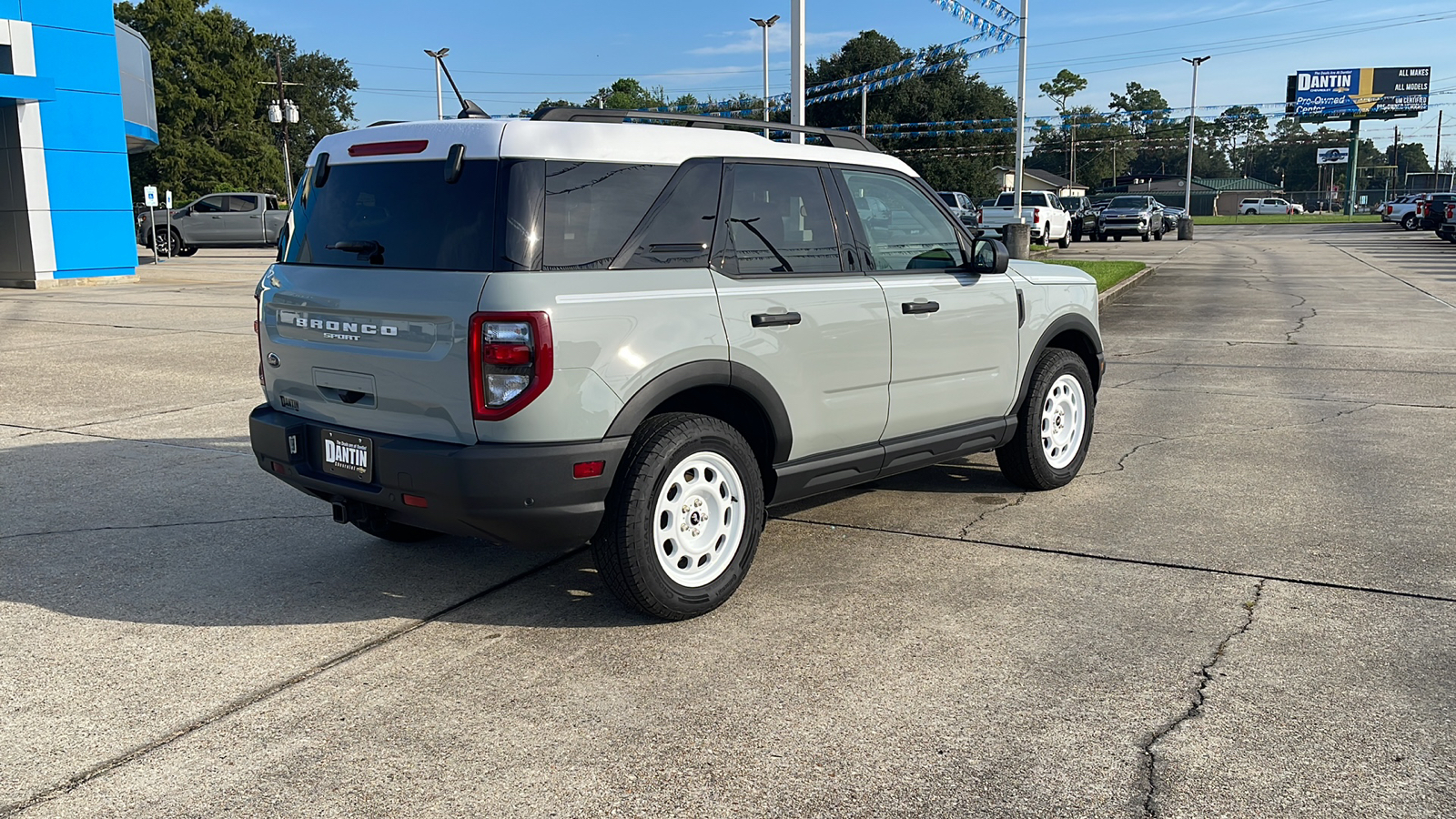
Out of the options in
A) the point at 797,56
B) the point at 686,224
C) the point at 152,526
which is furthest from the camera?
the point at 797,56

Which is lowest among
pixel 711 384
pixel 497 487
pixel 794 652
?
pixel 794 652

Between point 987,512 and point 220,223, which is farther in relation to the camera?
point 220,223

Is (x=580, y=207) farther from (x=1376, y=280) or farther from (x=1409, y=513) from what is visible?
(x=1376, y=280)

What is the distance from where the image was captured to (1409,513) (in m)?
5.91

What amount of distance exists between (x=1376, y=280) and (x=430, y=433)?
23850mm

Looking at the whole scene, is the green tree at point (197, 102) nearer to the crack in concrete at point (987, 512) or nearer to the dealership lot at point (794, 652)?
the dealership lot at point (794, 652)

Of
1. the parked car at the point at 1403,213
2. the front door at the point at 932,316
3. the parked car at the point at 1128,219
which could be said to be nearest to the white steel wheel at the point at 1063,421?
the front door at the point at 932,316

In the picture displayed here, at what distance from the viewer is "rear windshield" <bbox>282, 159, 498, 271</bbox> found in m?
4.11

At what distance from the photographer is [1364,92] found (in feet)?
294

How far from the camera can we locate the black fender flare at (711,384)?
165 inches

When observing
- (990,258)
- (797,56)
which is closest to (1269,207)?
(797,56)

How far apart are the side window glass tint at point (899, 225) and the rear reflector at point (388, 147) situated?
6.24 feet

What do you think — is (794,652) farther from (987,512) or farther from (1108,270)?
(1108,270)

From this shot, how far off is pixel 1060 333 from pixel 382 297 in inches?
152
